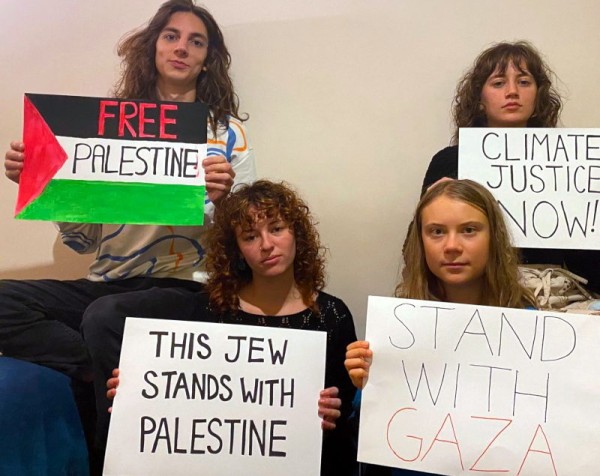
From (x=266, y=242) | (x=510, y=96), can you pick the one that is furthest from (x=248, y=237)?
(x=510, y=96)

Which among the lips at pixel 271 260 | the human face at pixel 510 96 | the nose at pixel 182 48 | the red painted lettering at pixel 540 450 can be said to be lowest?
the red painted lettering at pixel 540 450

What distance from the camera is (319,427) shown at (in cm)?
98

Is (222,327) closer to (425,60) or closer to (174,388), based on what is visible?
(174,388)

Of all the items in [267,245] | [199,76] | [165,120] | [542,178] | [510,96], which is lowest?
[267,245]

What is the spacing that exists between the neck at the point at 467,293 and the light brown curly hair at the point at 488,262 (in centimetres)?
1

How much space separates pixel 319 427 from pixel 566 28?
1264 millimetres

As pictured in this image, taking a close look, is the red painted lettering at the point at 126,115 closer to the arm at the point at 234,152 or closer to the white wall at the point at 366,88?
the arm at the point at 234,152

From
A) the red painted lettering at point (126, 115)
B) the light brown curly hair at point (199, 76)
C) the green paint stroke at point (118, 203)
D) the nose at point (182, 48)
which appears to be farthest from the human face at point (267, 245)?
Result: the nose at point (182, 48)

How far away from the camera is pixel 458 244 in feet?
3.50

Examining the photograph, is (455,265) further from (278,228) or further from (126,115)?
(126,115)

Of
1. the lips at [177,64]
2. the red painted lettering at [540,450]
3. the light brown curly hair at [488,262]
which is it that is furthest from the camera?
the lips at [177,64]

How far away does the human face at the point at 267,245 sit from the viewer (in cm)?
118

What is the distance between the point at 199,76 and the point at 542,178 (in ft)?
2.94

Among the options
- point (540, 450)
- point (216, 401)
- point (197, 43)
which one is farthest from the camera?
point (197, 43)
